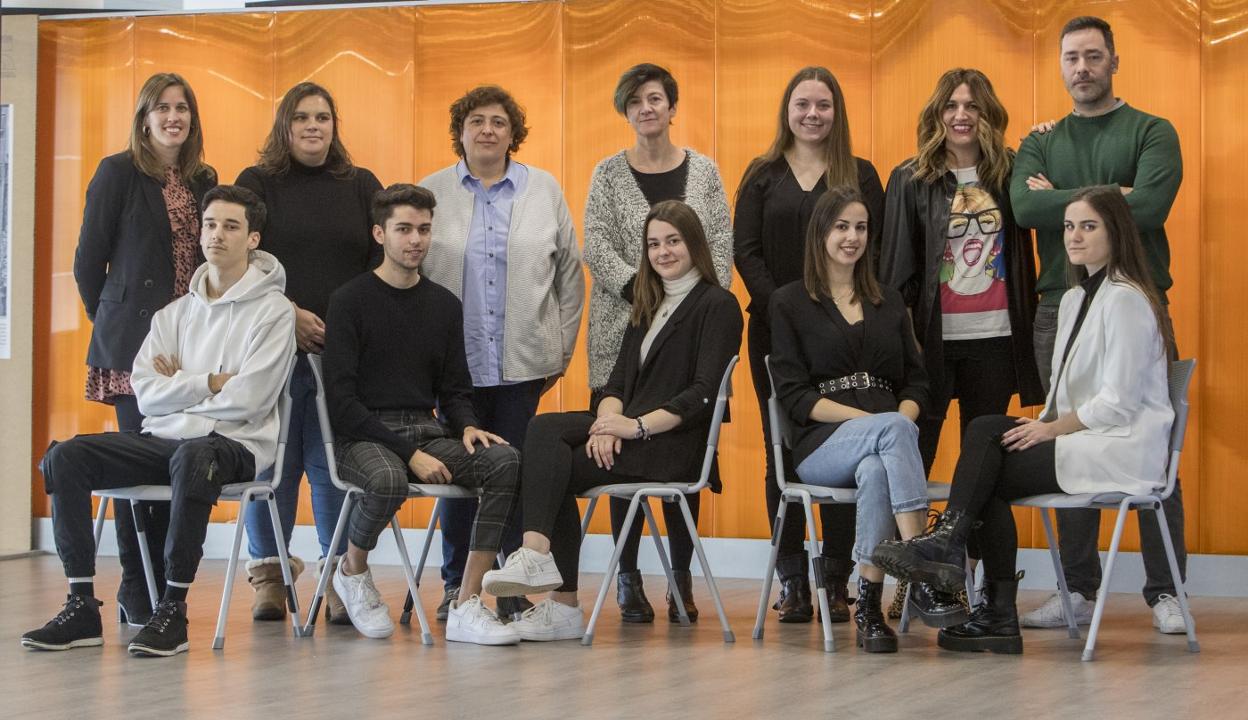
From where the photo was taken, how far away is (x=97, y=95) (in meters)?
6.81

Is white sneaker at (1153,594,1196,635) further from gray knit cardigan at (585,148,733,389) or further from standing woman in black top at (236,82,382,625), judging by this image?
standing woman in black top at (236,82,382,625)

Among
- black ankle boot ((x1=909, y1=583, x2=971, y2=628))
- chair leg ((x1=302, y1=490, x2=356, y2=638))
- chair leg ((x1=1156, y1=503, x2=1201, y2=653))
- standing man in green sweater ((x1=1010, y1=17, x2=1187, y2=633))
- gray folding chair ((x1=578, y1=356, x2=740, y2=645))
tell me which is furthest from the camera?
standing man in green sweater ((x1=1010, y1=17, x2=1187, y2=633))

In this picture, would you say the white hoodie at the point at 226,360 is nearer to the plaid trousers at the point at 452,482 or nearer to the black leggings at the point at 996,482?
the plaid trousers at the point at 452,482

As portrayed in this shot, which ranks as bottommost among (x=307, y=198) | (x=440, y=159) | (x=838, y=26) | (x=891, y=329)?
(x=891, y=329)

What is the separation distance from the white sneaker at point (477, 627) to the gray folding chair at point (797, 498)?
0.74 meters

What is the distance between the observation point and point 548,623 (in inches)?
169

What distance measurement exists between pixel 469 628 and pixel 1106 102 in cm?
255

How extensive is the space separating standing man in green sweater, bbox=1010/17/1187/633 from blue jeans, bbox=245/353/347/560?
7.50 feet

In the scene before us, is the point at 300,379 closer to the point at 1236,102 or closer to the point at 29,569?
the point at 29,569

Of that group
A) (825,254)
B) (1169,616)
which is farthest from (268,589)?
(1169,616)

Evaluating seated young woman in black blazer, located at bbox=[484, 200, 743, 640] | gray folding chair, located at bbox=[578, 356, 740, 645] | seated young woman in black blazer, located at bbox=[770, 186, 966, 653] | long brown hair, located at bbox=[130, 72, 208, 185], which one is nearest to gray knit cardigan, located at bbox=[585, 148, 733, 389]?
seated young woman in black blazer, located at bbox=[484, 200, 743, 640]

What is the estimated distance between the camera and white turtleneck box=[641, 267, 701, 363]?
4531 mm

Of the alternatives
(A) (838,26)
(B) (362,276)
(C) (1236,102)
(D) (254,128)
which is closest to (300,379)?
(B) (362,276)

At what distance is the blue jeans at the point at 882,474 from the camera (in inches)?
158
